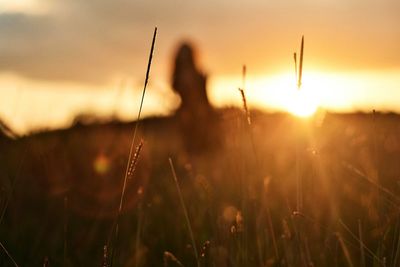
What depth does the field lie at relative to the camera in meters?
2.04

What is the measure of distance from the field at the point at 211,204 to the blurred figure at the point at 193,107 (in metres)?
2.02

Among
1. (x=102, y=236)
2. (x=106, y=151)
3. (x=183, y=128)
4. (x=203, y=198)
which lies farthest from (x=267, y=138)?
(x=102, y=236)

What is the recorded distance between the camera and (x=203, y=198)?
4082 mm

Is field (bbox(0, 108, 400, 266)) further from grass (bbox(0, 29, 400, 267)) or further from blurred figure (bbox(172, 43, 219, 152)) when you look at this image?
blurred figure (bbox(172, 43, 219, 152))

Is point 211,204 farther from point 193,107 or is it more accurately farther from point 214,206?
point 193,107

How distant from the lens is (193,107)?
31.0 feet

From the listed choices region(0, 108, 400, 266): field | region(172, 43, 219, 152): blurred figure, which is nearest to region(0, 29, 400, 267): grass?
region(0, 108, 400, 266): field

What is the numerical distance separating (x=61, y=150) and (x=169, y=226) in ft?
8.60

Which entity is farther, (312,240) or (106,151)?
(106,151)

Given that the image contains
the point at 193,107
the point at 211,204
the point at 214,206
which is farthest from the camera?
the point at 193,107

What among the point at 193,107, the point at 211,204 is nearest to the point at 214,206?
the point at 211,204

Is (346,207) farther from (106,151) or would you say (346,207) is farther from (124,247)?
(106,151)

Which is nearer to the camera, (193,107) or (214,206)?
(214,206)

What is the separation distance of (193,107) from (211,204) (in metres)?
6.36
